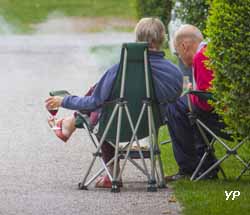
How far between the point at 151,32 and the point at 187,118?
2.98 feet

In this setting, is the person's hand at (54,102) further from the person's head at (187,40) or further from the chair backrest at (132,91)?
the person's head at (187,40)

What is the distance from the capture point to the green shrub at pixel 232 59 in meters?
9.43

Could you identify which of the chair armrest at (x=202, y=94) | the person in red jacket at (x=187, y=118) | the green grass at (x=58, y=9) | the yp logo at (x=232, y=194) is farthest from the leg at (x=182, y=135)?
the green grass at (x=58, y=9)

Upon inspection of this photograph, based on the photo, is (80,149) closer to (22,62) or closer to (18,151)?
(18,151)

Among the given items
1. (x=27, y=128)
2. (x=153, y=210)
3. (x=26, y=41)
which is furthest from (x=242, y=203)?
(x=26, y=41)

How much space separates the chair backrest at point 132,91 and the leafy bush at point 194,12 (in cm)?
898

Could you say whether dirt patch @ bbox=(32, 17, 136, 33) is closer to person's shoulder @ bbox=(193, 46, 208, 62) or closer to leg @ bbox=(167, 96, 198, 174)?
leg @ bbox=(167, 96, 198, 174)

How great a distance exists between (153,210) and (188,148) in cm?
166

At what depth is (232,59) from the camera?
947cm

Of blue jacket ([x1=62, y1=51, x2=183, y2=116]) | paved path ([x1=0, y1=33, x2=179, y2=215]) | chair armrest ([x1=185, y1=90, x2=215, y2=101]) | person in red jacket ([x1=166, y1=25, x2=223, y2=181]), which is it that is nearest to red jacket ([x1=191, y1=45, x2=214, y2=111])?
person in red jacket ([x1=166, y1=25, x2=223, y2=181])

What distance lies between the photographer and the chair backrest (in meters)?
9.89

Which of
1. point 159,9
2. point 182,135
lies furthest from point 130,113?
point 159,9

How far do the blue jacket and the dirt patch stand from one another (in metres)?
21.9

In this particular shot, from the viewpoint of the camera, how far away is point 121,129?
10102mm
